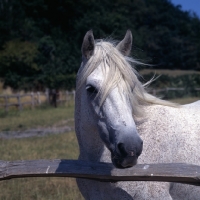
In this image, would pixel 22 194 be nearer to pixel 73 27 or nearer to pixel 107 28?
pixel 107 28

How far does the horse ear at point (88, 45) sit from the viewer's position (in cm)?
334

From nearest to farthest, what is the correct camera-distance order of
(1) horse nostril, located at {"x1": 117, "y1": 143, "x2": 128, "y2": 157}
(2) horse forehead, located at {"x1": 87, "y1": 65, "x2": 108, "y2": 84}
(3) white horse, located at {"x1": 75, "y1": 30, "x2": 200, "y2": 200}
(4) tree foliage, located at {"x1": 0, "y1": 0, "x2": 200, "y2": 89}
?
(1) horse nostril, located at {"x1": 117, "y1": 143, "x2": 128, "y2": 157}, (3) white horse, located at {"x1": 75, "y1": 30, "x2": 200, "y2": 200}, (2) horse forehead, located at {"x1": 87, "y1": 65, "x2": 108, "y2": 84}, (4) tree foliage, located at {"x1": 0, "y1": 0, "x2": 200, "y2": 89}

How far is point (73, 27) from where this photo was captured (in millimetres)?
46969

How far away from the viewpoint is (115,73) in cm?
318

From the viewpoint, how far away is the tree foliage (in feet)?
124

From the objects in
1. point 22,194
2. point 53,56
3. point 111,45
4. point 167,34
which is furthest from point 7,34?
point 111,45

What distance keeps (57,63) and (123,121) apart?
126ft

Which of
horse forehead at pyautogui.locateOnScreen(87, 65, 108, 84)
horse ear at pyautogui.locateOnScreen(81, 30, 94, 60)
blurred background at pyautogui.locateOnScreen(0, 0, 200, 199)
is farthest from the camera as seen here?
blurred background at pyautogui.locateOnScreen(0, 0, 200, 199)

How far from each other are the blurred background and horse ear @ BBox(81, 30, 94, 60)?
604 millimetres

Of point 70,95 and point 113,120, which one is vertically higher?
point 113,120

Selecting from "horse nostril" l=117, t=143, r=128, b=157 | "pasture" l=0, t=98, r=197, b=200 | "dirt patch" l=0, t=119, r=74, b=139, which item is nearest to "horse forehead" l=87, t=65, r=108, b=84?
"horse nostril" l=117, t=143, r=128, b=157

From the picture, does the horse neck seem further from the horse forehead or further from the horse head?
the horse forehead

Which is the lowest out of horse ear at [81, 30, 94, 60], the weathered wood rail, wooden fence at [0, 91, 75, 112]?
wooden fence at [0, 91, 75, 112]

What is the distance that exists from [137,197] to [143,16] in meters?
63.2
